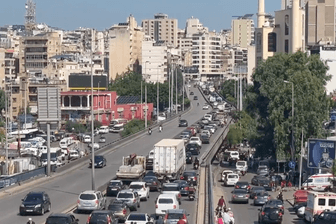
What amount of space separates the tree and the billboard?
12027 mm

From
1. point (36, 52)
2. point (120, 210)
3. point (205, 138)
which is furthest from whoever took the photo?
point (36, 52)

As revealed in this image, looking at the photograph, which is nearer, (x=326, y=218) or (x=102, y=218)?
(x=102, y=218)

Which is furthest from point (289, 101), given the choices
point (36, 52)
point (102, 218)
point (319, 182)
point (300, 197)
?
point (36, 52)

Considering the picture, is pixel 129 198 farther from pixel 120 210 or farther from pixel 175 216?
pixel 175 216

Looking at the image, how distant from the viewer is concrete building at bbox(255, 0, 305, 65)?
116438 millimetres

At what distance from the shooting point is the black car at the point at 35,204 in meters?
38.2

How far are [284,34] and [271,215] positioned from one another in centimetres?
8643

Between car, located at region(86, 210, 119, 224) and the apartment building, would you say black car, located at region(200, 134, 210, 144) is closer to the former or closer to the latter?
car, located at region(86, 210, 119, 224)

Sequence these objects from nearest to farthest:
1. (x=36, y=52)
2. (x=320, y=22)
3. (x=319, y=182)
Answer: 1. (x=319, y=182)
2. (x=320, y=22)
3. (x=36, y=52)

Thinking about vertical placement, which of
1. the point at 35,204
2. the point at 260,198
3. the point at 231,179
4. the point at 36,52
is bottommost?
the point at 231,179

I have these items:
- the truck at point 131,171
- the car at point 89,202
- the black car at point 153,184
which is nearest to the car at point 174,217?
the car at point 89,202

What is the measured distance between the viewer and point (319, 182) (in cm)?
5291

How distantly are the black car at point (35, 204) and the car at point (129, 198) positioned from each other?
11.1ft

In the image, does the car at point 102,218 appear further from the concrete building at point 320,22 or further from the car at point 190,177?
the concrete building at point 320,22
